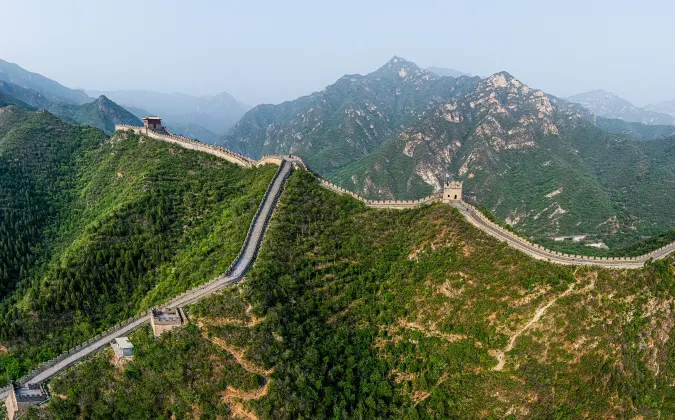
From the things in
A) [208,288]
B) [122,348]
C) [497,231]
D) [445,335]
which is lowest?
[122,348]

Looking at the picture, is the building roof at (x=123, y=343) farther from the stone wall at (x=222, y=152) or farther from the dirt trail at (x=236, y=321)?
the stone wall at (x=222, y=152)

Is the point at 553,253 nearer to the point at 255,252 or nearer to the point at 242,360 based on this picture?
the point at 255,252

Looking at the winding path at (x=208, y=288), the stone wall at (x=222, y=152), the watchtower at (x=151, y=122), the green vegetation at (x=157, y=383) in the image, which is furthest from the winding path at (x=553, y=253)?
the watchtower at (x=151, y=122)

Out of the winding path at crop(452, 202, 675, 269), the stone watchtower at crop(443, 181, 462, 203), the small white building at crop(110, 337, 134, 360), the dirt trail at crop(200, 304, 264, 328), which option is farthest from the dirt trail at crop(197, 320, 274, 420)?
the stone watchtower at crop(443, 181, 462, 203)

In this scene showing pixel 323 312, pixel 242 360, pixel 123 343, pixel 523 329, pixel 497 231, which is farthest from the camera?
pixel 497 231

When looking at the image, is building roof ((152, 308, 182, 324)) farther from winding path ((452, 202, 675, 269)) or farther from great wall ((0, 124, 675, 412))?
winding path ((452, 202, 675, 269))

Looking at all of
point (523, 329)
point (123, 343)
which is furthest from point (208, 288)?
point (523, 329)

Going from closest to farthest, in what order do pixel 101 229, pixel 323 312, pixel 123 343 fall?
1. pixel 123 343
2. pixel 323 312
3. pixel 101 229

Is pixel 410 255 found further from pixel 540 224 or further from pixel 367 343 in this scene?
pixel 540 224

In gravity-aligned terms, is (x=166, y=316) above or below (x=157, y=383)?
above
